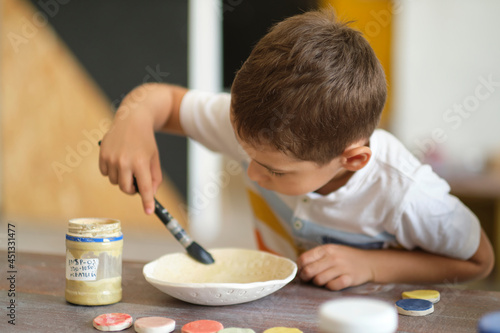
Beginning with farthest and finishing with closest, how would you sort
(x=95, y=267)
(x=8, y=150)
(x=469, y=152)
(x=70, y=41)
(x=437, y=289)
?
(x=8, y=150) < (x=70, y=41) < (x=469, y=152) < (x=437, y=289) < (x=95, y=267)

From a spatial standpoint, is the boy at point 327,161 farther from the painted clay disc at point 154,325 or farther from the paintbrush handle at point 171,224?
the painted clay disc at point 154,325

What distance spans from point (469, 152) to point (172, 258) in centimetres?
231

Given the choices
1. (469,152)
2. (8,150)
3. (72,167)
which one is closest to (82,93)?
(72,167)

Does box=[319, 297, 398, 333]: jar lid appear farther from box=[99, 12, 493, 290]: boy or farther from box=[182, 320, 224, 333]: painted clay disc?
box=[99, 12, 493, 290]: boy

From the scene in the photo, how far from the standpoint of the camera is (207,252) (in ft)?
3.18

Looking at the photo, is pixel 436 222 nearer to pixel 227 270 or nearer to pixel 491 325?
pixel 227 270

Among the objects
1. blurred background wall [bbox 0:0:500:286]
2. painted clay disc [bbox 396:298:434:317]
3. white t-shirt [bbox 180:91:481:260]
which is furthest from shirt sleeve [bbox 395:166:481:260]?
blurred background wall [bbox 0:0:500:286]

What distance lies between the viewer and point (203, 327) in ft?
2.26

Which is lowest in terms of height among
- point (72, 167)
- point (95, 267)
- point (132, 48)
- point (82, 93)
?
point (72, 167)

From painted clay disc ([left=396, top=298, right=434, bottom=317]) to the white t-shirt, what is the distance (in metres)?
0.24

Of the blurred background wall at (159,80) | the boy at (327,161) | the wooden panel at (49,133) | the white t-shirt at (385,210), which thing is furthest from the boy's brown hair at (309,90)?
the wooden panel at (49,133)

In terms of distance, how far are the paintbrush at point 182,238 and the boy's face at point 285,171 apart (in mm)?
157

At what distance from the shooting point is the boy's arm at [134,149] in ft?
3.21

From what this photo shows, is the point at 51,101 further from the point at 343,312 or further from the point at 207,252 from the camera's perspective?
the point at 343,312
